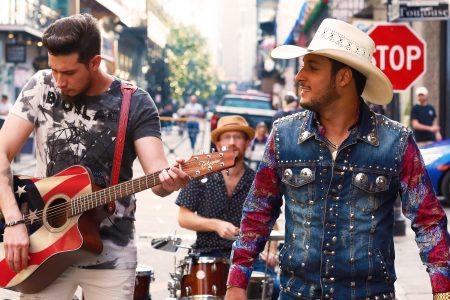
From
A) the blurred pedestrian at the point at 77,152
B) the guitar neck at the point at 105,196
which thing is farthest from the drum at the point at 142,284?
the guitar neck at the point at 105,196

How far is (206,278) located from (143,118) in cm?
175

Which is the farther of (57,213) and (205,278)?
(205,278)

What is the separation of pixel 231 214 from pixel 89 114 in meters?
2.43

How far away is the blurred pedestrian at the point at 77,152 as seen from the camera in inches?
177

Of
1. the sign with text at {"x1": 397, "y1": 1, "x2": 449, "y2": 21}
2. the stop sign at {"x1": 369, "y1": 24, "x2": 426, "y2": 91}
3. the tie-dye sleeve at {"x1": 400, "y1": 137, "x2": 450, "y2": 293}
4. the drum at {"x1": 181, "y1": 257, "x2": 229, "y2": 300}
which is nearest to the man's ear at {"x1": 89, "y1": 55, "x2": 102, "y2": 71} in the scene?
the tie-dye sleeve at {"x1": 400, "y1": 137, "x2": 450, "y2": 293}

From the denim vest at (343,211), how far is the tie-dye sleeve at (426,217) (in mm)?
45

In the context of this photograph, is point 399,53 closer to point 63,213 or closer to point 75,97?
point 75,97

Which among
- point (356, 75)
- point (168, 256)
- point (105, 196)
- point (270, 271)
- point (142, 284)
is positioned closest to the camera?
point (356, 75)

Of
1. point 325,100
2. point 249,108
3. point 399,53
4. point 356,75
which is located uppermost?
point 399,53

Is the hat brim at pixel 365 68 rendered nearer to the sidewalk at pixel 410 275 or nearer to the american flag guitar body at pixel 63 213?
the american flag guitar body at pixel 63 213

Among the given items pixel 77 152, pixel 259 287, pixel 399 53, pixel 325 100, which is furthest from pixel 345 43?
pixel 399 53

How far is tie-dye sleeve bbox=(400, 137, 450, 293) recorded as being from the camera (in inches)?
150

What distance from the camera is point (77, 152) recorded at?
4.71 meters

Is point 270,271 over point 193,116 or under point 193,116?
under
